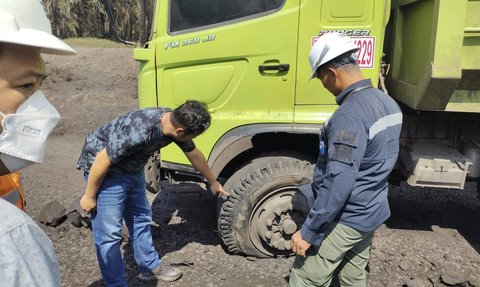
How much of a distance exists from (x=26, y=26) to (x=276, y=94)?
240 cm

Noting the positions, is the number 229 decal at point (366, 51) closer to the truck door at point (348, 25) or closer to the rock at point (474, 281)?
the truck door at point (348, 25)

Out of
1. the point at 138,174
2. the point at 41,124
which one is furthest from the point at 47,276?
the point at 138,174

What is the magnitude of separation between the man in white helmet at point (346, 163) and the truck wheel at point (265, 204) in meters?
0.91

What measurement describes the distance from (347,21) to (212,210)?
243 centimetres

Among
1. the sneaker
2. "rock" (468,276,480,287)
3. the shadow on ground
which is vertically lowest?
the sneaker

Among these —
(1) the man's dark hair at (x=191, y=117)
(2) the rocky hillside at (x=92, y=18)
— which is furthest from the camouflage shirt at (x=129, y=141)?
(2) the rocky hillside at (x=92, y=18)

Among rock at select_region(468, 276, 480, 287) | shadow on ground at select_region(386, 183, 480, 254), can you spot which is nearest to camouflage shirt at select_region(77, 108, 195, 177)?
rock at select_region(468, 276, 480, 287)

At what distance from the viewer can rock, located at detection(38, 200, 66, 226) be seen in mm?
3980

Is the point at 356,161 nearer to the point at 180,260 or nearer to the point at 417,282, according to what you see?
the point at 417,282

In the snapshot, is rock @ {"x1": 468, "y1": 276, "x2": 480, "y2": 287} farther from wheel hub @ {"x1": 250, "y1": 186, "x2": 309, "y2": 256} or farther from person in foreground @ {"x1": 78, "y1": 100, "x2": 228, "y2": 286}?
person in foreground @ {"x1": 78, "y1": 100, "x2": 228, "y2": 286}

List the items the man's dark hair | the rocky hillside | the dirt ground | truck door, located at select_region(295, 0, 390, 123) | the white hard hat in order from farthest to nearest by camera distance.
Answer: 1. the rocky hillside
2. the dirt ground
3. truck door, located at select_region(295, 0, 390, 123)
4. the man's dark hair
5. the white hard hat

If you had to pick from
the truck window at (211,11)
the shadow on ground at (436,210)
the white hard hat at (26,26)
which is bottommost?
the shadow on ground at (436,210)

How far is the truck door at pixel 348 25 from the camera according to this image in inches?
119

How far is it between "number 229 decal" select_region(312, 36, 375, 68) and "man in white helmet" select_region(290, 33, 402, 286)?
3.01 feet
